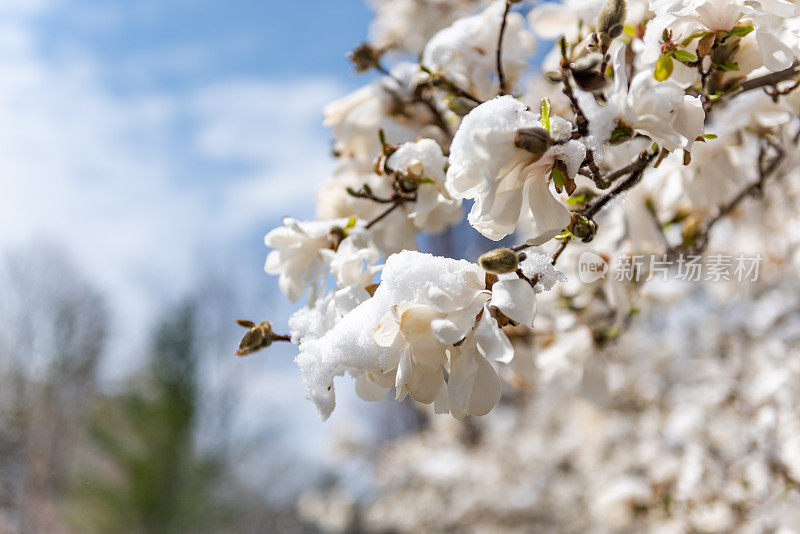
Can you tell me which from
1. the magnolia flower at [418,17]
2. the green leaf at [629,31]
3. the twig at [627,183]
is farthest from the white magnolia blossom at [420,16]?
the twig at [627,183]

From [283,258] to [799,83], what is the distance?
533mm

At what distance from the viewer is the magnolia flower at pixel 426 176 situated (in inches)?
22.0

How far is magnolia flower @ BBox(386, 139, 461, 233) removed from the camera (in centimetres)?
56

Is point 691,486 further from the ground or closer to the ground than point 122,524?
further from the ground

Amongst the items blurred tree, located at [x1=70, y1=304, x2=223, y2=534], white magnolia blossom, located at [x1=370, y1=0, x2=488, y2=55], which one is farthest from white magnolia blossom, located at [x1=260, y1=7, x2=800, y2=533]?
blurred tree, located at [x1=70, y1=304, x2=223, y2=534]

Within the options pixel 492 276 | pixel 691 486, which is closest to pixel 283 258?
pixel 492 276

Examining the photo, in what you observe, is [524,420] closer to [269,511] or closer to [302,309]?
[302,309]

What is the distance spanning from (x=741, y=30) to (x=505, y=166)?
0.25 metres

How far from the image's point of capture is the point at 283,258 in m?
0.59

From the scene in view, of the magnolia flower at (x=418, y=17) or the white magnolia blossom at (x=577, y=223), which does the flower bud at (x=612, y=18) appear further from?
the magnolia flower at (x=418, y=17)

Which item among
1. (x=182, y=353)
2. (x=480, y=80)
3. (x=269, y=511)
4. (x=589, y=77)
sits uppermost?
(x=182, y=353)

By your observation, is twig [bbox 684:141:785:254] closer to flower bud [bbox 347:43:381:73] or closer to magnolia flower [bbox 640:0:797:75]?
magnolia flower [bbox 640:0:797:75]

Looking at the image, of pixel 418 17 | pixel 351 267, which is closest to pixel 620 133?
pixel 351 267

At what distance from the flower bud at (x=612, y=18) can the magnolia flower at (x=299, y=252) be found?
0.30 meters
